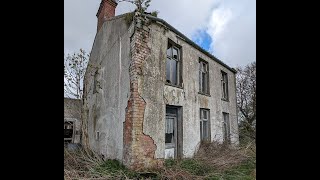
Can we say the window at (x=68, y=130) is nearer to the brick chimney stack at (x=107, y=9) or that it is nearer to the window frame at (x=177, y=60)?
the brick chimney stack at (x=107, y=9)

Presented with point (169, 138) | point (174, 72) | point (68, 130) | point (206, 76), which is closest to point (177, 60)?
point (174, 72)

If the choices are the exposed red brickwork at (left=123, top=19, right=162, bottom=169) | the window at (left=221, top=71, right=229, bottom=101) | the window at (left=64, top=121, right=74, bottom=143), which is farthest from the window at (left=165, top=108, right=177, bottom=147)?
the window at (left=64, top=121, right=74, bottom=143)

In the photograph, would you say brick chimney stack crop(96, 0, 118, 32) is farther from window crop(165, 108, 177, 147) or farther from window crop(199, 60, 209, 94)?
window crop(165, 108, 177, 147)

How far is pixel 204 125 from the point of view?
38.7 ft

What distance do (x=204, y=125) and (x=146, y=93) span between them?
481 centimetres

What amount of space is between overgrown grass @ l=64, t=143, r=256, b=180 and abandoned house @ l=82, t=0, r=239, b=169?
0.38m

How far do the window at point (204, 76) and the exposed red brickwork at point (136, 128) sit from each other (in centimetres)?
451

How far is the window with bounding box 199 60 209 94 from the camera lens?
12.0 meters

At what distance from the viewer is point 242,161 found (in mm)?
9984

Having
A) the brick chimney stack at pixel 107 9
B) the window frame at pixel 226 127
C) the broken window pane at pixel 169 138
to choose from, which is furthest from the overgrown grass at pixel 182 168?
the brick chimney stack at pixel 107 9

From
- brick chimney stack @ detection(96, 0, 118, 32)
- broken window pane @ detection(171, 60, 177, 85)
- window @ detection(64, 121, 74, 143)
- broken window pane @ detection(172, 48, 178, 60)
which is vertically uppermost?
brick chimney stack @ detection(96, 0, 118, 32)

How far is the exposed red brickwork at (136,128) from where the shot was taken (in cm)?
748
